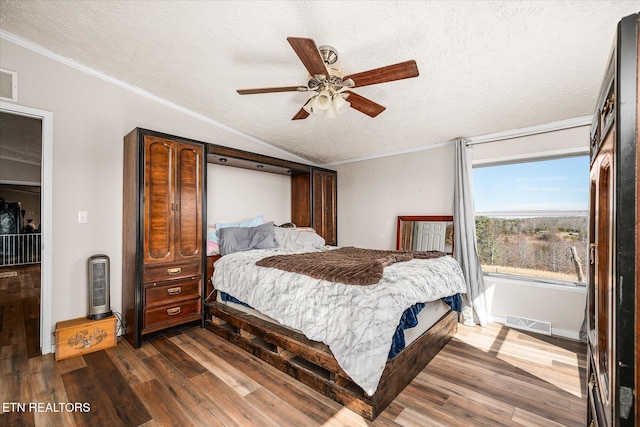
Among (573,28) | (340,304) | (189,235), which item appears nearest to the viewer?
(573,28)

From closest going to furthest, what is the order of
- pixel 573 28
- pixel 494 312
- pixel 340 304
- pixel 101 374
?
pixel 573 28, pixel 340 304, pixel 101 374, pixel 494 312

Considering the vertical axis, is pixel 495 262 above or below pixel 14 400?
above

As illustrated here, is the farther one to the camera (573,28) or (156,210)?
(156,210)

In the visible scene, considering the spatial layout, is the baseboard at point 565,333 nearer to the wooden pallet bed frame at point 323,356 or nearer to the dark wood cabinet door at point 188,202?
the wooden pallet bed frame at point 323,356

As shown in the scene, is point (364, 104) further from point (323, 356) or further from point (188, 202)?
point (188, 202)

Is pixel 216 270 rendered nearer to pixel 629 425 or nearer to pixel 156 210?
pixel 156 210

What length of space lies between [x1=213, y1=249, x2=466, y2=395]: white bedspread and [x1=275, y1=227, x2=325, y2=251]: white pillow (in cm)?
89

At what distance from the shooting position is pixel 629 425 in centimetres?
66

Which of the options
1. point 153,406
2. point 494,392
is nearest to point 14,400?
point 153,406

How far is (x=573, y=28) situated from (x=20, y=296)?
23.2 feet

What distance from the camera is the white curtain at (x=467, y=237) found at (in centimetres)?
346

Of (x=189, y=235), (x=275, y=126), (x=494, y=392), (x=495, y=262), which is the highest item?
(x=275, y=126)

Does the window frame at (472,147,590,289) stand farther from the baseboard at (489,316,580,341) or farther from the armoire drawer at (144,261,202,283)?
the armoire drawer at (144,261,202,283)

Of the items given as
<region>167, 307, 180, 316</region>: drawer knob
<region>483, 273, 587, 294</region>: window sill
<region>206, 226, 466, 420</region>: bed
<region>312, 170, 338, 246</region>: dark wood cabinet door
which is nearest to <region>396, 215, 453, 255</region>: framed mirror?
<region>483, 273, 587, 294</region>: window sill
